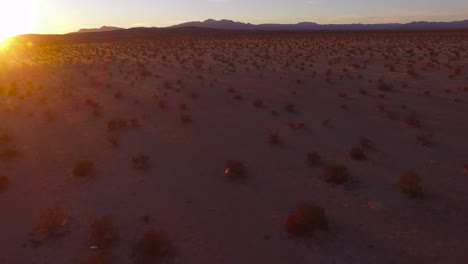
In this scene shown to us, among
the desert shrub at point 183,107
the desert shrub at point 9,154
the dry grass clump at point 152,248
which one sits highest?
the dry grass clump at point 152,248

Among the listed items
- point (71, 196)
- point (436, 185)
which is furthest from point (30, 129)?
point (436, 185)

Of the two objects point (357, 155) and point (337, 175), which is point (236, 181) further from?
point (357, 155)

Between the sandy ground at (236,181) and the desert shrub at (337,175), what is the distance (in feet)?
0.64

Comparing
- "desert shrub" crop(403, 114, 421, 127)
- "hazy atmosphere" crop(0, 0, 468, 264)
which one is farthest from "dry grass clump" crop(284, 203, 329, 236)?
"desert shrub" crop(403, 114, 421, 127)

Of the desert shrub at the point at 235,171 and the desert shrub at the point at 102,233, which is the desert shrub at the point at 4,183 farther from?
the desert shrub at the point at 235,171

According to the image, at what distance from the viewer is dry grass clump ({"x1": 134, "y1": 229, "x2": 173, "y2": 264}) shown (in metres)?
7.27

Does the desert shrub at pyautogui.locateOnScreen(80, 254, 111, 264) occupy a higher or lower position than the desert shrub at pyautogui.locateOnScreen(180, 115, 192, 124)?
higher

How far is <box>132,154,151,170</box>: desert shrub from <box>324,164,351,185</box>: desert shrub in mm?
4583

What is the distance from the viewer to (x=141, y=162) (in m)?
11.6

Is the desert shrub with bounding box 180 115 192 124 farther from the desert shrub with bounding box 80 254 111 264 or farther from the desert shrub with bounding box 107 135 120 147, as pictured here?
the desert shrub with bounding box 80 254 111 264

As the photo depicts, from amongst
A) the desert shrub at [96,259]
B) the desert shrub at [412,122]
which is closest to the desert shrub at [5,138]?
the desert shrub at [96,259]

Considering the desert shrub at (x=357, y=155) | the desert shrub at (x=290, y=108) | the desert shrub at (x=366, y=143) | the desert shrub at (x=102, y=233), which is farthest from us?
the desert shrub at (x=290, y=108)

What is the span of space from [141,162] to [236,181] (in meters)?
2.72

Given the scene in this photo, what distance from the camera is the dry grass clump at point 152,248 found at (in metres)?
7.27
